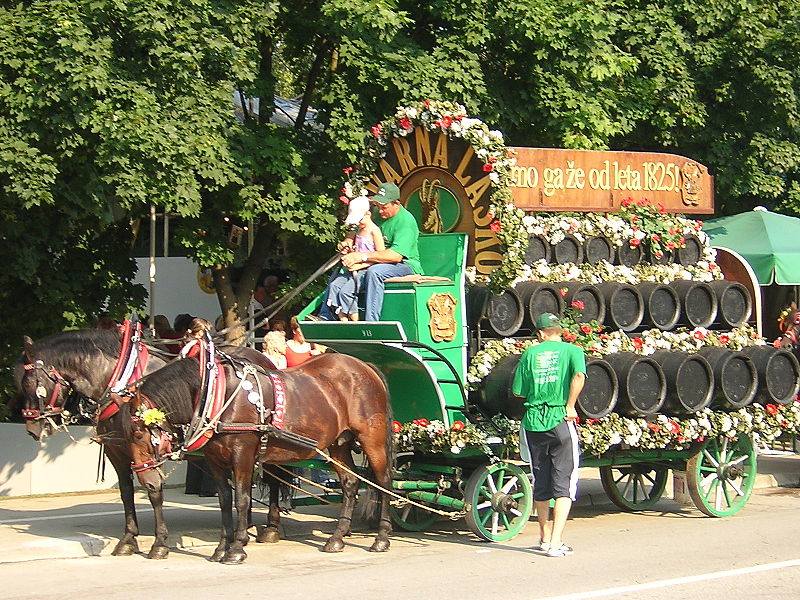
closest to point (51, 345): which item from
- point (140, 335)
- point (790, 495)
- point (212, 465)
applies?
point (140, 335)

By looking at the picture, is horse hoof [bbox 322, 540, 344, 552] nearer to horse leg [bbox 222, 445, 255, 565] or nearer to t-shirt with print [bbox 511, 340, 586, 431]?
horse leg [bbox 222, 445, 255, 565]

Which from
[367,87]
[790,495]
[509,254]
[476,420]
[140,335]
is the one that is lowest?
[790,495]

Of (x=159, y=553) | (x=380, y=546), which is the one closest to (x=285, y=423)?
(x=380, y=546)

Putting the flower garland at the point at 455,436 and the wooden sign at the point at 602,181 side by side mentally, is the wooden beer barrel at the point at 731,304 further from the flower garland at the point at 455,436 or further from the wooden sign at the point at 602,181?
the flower garland at the point at 455,436

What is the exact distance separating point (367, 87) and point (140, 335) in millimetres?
5637

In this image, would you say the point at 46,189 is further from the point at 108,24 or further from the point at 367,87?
the point at 367,87

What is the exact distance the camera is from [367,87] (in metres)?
15.3

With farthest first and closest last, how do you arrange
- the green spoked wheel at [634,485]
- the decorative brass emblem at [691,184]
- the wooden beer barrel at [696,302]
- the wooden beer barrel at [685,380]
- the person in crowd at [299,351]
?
the decorative brass emblem at [691,184]
the green spoked wheel at [634,485]
the wooden beer barrel at [696,302]
the person in crowd at [299,351]
the wooden beer barrel at [685,380]

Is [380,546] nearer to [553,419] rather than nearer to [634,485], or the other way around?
[553,419]

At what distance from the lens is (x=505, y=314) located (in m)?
11.6

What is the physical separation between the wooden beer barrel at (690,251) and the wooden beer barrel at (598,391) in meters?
2.57

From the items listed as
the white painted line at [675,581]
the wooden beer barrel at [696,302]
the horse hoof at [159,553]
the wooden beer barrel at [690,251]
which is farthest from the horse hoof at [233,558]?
the wooden beer barrel at [690,251]

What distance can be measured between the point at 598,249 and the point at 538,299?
1.32m

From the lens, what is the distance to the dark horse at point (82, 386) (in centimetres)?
1012
